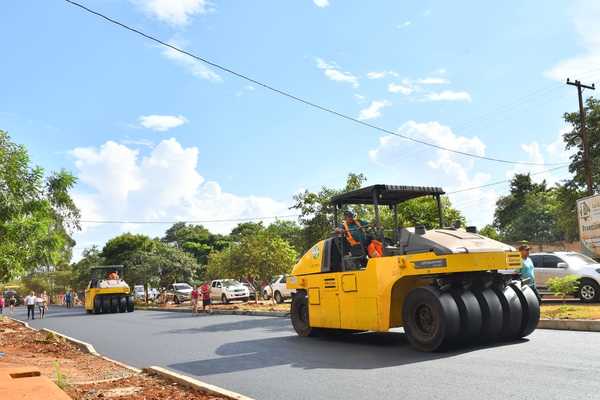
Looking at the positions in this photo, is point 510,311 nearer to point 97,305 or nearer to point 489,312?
point 489,312

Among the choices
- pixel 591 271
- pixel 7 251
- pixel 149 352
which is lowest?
pixel 149 352

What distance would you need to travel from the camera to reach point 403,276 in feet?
30.5

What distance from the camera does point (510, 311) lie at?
931 cm

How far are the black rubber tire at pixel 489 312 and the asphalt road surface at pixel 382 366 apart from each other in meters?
0.30

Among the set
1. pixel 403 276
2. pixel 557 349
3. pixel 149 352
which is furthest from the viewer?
pixel 149 352

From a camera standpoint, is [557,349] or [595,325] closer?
[557,349]

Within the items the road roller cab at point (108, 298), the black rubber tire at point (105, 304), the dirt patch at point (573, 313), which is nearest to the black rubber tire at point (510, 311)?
the dirt patch at point (573, 313)

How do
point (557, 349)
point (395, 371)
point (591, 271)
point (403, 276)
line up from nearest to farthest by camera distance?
point (395, 371)
point (557, 349)
point (403, 276)
point (591, 271)

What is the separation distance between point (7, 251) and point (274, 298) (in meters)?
17.9

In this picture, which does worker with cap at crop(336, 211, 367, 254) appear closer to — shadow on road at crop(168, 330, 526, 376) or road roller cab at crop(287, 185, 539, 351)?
road roller cab at crop(287, 185, 539, 351)

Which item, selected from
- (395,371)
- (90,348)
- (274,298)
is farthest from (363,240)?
(274,298)

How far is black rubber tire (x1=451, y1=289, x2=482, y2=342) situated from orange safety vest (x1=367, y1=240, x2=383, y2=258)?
168cm

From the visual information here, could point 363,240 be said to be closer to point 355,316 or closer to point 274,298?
point 355,316

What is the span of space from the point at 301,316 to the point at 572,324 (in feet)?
17.9
